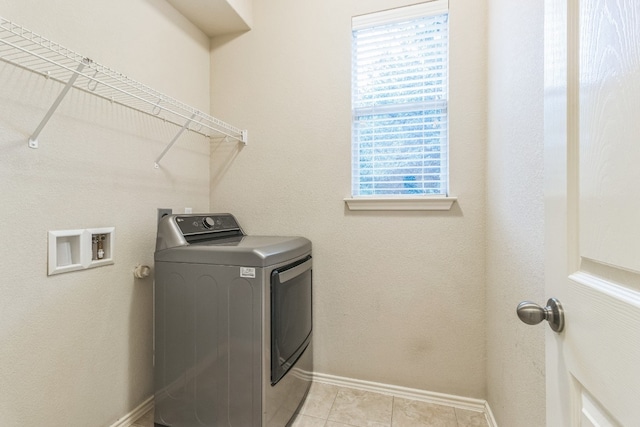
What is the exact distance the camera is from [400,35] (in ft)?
5.82

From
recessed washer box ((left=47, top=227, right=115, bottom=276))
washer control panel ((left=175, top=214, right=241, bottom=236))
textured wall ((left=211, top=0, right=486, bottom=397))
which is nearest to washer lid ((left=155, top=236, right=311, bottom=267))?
washer control panel ((left=175, top=214, right=241, bottom=236))

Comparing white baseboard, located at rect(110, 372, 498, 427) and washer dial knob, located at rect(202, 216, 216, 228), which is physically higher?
washer dial knob, located at rect(202, 216, 216, 228)

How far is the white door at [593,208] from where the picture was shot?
41 centimetres

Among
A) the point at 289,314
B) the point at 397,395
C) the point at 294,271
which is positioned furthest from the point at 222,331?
the point at 397,395

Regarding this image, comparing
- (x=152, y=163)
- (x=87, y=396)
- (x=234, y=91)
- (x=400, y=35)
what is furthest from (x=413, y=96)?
(x=87, y=396)

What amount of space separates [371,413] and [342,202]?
120cm

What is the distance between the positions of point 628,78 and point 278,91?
6.05 feet

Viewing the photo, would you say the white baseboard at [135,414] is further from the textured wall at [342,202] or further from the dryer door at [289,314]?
the textured wall at [342,202]

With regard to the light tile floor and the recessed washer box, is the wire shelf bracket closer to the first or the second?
the recessed washer box

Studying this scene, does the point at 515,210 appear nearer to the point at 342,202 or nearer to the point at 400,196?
the point at 400,196

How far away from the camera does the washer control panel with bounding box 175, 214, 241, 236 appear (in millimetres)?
1521

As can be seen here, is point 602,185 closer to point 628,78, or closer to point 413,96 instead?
point 628,78

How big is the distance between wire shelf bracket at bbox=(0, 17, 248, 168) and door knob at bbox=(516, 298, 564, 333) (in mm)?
1445

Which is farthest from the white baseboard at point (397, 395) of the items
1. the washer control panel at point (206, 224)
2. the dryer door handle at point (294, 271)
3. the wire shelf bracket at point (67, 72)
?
the wire shelf bracket at point (67, 72)
